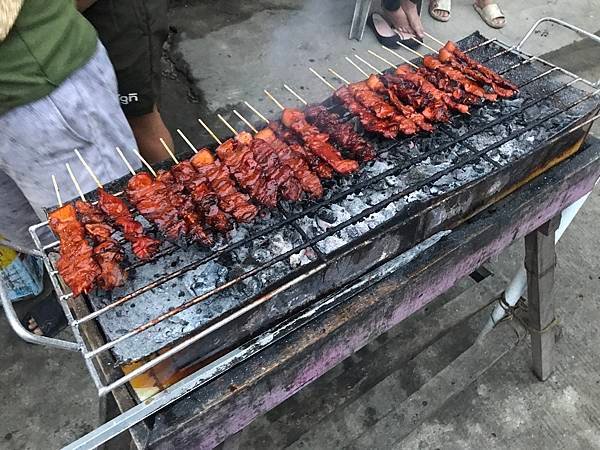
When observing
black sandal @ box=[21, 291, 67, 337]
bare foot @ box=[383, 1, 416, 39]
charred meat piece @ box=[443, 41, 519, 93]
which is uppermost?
charred meat piece @ box=[443, 41, 519, 93]

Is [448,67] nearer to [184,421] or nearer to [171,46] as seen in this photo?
[184,421]

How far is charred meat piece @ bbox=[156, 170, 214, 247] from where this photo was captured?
229 cm

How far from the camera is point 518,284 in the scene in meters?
3.55

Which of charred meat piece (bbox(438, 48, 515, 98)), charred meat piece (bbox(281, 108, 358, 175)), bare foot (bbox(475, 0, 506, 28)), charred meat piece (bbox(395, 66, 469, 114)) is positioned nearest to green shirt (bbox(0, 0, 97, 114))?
charred meat piece (bbox(281, 108, 358, 175))

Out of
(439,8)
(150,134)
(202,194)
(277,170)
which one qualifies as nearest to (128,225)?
(202,194)

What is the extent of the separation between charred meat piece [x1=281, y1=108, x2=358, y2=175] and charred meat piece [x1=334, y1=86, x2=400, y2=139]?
0.26 meters

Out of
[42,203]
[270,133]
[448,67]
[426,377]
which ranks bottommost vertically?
[426,377]

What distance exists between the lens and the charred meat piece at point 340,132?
273 centimetres

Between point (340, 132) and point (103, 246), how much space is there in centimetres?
141

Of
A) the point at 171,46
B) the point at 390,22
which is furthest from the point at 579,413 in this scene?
the point at 171,46

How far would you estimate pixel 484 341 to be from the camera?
3.77 m

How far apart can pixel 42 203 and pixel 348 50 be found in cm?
501

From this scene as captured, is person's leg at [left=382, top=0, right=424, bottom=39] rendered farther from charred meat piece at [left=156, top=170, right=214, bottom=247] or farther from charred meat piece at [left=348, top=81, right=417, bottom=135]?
charred meat piece at [left=156, top=170, right=214, bottom=247]

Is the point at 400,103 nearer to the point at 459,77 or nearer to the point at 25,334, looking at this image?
the point at 459,77
